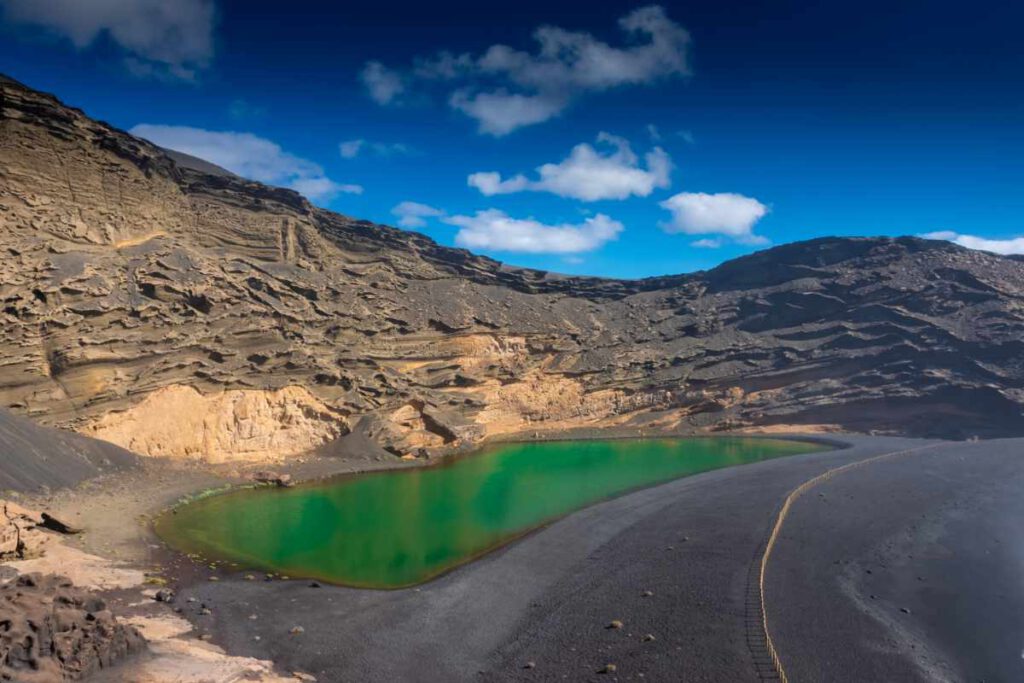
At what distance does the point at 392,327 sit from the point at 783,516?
3025 centimetres

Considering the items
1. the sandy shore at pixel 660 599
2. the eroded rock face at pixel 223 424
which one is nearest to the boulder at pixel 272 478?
the eroded rock face at pixel 223 424

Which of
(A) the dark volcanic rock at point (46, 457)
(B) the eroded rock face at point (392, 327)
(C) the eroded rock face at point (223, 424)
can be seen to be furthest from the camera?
(B) the eroded rock face at point (392, 327)

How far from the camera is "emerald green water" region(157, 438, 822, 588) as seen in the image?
2097 centimetres

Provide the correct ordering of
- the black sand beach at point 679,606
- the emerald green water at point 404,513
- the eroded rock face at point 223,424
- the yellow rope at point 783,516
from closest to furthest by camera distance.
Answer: the yellow rope at point 783,516
the black sand beach at point 679,606
the emerald green water at point 404,513
the eroded rock face at point 223,424

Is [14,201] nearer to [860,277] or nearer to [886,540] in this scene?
[886,540]

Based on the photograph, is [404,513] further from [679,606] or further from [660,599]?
[679,606]

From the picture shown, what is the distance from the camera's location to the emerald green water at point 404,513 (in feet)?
68.8

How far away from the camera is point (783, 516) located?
23.2 metres

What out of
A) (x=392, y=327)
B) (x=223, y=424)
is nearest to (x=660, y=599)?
(x=223, y=424)

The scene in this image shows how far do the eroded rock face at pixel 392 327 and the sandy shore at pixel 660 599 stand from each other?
310 inches

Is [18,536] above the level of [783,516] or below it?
above

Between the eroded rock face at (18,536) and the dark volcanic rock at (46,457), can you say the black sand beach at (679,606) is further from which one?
the dark volcanic rock at (46,457)

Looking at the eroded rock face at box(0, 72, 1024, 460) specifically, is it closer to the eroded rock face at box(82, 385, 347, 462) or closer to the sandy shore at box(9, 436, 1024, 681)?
the eroded rock face at box(82, 385, 347, 462)

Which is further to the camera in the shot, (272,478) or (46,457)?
(272,478)
